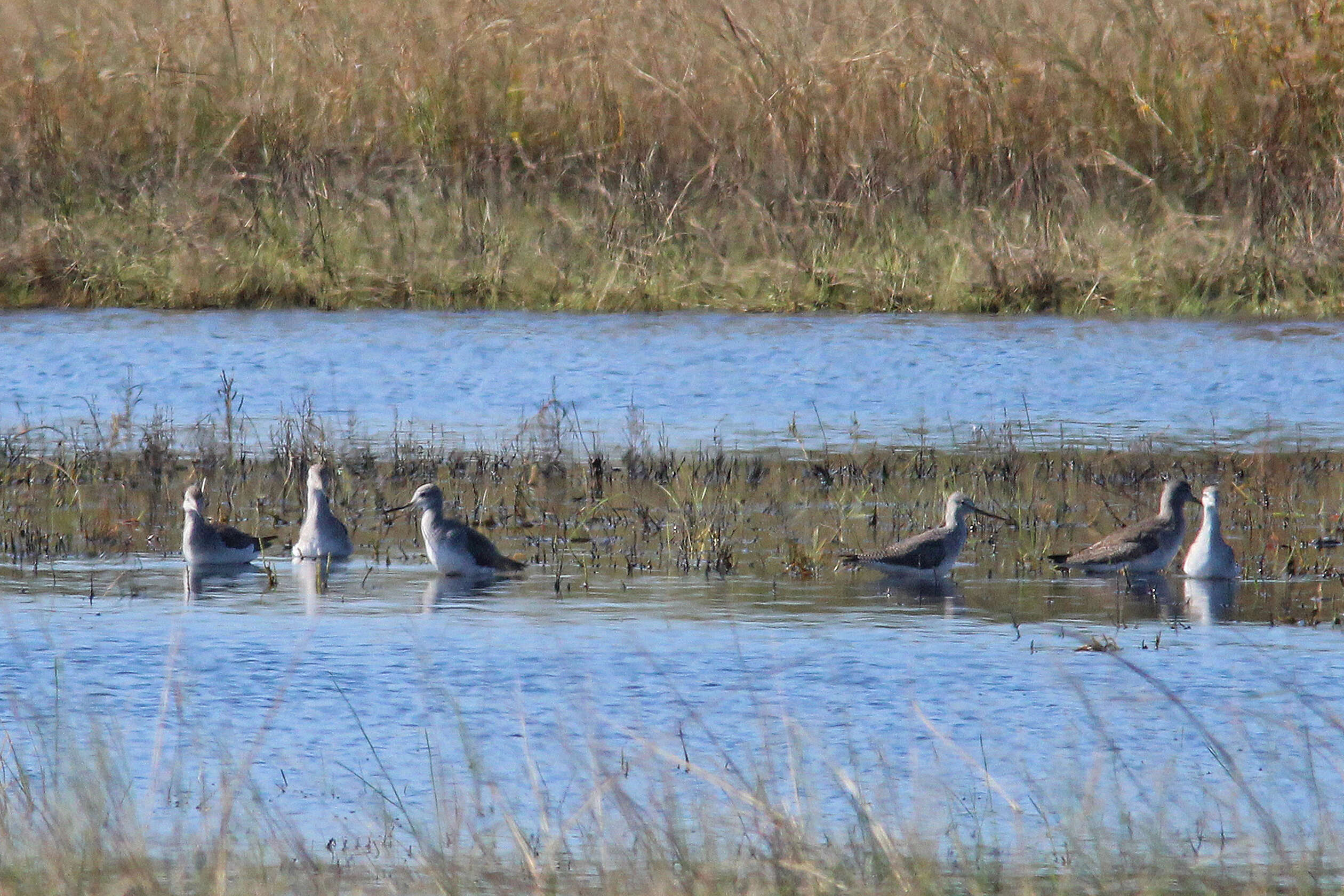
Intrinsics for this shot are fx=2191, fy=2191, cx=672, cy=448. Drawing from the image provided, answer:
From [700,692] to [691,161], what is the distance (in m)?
13.8

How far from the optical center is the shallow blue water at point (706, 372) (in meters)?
14.4

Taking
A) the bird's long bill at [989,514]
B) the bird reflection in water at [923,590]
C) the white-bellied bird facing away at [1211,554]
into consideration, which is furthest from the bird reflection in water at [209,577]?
the white-bellied bird facing away at [1211,554]

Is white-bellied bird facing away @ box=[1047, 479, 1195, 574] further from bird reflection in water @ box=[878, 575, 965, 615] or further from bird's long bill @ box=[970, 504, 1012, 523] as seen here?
bird reflection in water @ box=[878, 575, 965, 615]

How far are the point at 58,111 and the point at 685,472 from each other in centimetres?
1155

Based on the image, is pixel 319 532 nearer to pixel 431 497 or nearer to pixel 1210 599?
pixel 431 497

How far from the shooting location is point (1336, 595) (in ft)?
30.2

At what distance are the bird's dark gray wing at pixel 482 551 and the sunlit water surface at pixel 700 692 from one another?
0.63 ft

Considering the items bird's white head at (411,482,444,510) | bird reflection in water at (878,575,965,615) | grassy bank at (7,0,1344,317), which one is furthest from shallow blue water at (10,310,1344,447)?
bird reflection in water at (878,575,965,615)

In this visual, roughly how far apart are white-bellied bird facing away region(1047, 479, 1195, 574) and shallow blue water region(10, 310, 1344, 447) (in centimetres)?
343

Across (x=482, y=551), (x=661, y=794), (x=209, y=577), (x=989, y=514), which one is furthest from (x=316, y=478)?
(x=661, y=794)

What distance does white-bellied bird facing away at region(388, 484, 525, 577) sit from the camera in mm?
9711

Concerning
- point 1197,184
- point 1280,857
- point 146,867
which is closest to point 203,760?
point 146,867

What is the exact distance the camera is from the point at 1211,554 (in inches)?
381

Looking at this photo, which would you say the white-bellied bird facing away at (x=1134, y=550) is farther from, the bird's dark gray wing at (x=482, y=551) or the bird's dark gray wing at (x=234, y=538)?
the bird's dark gray wing at (x=234, y=538)
